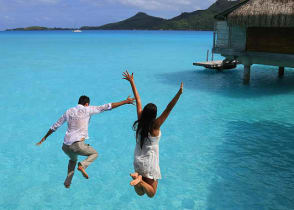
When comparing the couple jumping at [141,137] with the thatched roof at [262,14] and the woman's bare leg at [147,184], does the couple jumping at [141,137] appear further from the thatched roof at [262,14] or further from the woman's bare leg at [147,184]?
the thatched roof at [262,14]

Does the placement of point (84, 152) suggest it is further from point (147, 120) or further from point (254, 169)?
point (254, 169)

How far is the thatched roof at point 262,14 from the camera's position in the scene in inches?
656

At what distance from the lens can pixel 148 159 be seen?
497cm

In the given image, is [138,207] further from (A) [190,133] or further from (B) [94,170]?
(A) [190,133]

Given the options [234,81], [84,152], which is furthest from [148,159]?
[234,81]

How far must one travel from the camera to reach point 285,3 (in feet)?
55.2

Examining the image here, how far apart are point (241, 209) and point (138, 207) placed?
261 centimetres

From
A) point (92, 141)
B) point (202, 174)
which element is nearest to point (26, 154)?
point (92, 141)

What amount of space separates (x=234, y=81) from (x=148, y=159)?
19755mm

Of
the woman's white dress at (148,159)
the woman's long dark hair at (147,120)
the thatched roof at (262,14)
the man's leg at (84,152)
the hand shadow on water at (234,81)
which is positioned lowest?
the hand shadow on water at (234,81)

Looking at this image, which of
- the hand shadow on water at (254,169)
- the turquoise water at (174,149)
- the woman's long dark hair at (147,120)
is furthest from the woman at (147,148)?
the hand shadow on water at (254,169)

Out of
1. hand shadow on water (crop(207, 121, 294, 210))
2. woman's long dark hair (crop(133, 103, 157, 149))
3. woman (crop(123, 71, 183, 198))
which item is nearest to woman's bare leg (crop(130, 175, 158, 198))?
woman (crop(123, 71, 183, 198))

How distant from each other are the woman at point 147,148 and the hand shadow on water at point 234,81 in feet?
49.8

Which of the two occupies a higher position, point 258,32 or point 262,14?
point 262,14
